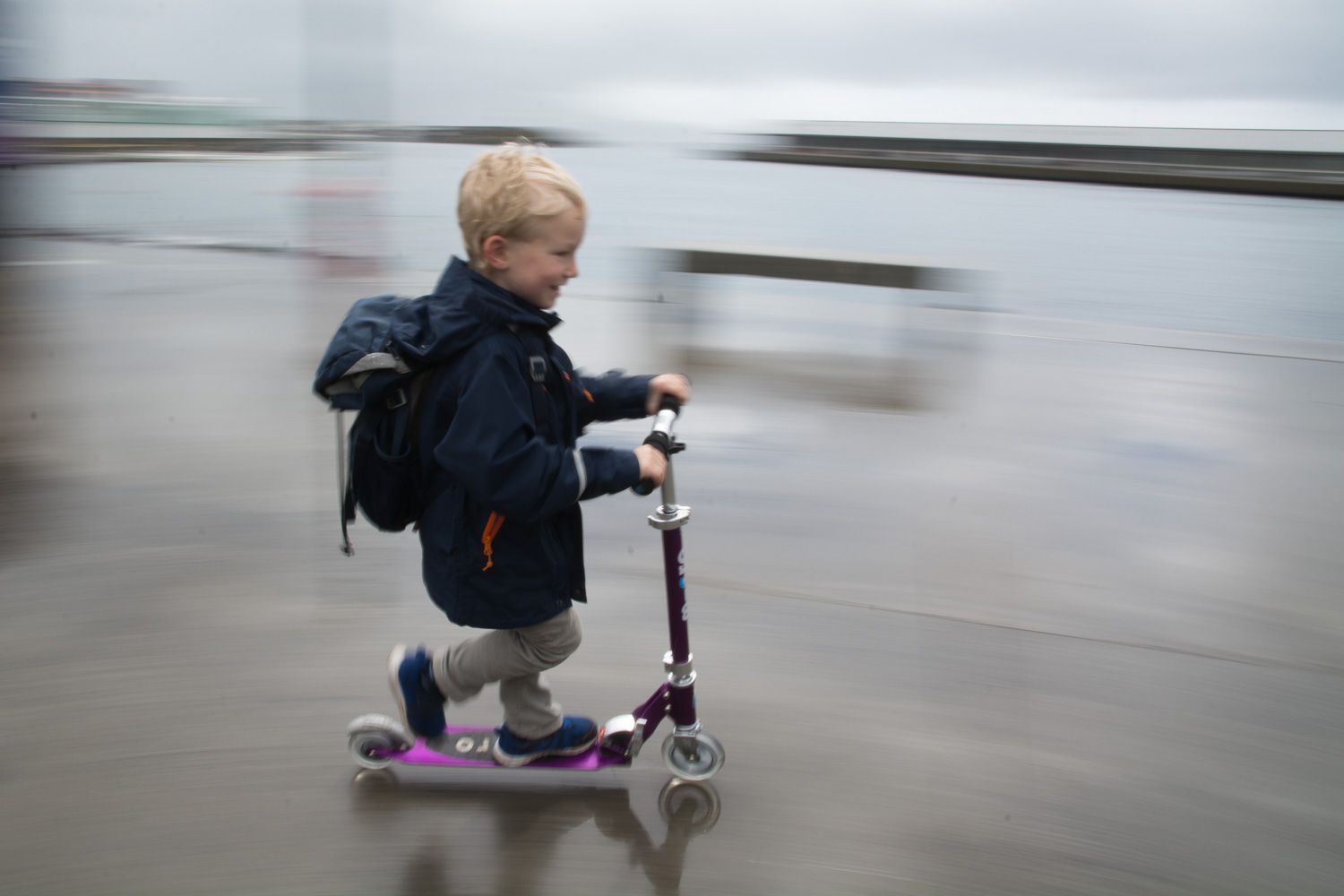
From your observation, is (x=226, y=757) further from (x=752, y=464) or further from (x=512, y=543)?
(x=752, y=464)

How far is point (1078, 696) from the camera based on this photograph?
9.65ft

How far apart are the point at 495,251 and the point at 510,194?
12 cm

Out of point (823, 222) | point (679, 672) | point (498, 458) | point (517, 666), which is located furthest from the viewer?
point (823, 222)

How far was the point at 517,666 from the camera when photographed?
2.29m

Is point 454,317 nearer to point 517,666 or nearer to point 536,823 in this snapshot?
point 517,666

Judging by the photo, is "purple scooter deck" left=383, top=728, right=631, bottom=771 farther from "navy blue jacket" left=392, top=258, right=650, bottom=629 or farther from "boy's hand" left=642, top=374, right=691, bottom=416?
"boy's hand" left=642, top=374, right=691, bottom=416

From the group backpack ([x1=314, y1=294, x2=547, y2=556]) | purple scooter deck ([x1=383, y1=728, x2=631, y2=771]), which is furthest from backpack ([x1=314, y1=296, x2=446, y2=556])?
purple scooter deck ([x1=383, y1=728, x2=631, y2=771])

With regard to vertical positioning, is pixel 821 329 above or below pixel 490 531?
above

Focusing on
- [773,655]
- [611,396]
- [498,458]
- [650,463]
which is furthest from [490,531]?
[773,655]

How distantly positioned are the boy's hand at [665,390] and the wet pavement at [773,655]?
0.96 metres

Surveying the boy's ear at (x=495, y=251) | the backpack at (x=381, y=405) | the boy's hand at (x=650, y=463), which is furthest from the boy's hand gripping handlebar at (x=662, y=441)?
the boy's ear at (x=495, y=251)

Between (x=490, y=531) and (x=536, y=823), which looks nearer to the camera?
(x=490, y=531)

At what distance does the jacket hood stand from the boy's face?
0.04 meters

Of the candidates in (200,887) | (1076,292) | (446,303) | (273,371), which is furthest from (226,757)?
(1076,292)
